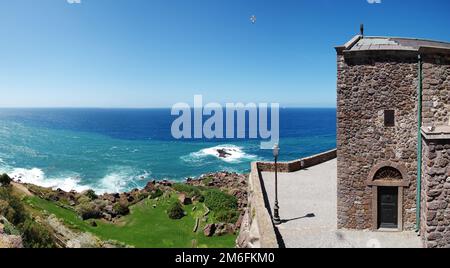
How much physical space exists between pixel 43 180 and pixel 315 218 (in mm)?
50412

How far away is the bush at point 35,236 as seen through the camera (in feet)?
40.8

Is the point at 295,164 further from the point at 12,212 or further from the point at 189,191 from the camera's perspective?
the point at 189,191

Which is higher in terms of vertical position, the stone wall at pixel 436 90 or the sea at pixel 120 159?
the stone wall at pixel 436 90

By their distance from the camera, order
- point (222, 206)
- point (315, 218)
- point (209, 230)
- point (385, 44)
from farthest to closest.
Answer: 1. point (222, 206)
2. point (209, 230)
3. point (315, 218)
4. point (385, 44)

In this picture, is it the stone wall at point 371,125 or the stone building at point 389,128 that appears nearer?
the stone building at point 389,128

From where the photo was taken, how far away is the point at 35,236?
42.8 feet

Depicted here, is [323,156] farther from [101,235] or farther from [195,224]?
[101,235]

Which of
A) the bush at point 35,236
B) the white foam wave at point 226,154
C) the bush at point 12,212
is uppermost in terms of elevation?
the bush at point 12,212

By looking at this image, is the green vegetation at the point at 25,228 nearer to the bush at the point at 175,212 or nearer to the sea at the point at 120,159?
the bush at the point at 175,212

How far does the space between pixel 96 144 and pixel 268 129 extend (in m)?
68.8

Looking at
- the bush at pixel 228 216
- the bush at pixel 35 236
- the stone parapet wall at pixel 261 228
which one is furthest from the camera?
the bush at pixel 228 216

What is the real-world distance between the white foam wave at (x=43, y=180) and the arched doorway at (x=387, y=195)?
4199cm

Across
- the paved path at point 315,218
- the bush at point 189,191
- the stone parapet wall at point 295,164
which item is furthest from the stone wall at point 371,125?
the bush at point 189,191

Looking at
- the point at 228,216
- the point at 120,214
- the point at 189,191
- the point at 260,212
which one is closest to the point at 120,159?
the point at 189,191
